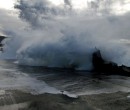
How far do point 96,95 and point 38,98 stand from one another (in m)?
2.78

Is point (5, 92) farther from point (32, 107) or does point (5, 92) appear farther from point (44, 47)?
point (44, 47)

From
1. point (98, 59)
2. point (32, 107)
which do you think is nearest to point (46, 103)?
point (32, 107)

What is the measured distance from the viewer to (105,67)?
24.7 m

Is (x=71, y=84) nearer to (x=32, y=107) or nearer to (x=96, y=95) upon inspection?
(x=96, y=95)

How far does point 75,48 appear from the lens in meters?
29.0

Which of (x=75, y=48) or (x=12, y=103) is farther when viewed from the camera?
(x=75, y=48)

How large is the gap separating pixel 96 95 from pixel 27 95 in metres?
3.23

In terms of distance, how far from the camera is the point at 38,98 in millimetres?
11672

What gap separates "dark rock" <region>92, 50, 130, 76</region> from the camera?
895 inches

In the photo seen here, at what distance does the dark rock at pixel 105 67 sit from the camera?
22.7 m

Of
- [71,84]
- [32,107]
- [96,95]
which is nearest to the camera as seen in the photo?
[32,107]

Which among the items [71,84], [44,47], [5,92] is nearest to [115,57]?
[44,47]

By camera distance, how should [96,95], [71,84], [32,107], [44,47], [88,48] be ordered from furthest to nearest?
1. [44,47]
2. [88,48]
3. [71,84]
4. [96,95]
5. [32,107]

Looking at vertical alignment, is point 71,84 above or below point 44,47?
below
